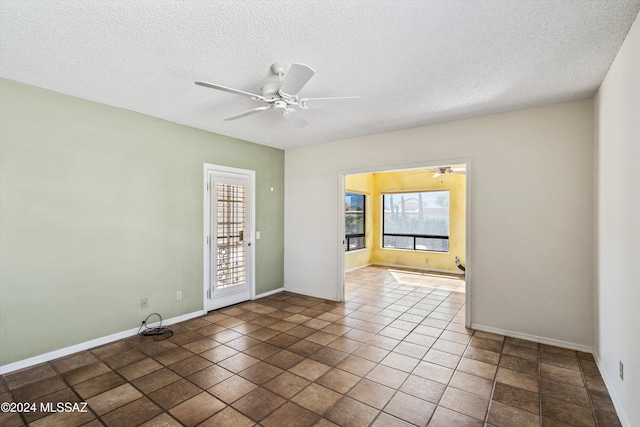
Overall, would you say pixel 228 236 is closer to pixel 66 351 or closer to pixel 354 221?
pixel 66 351

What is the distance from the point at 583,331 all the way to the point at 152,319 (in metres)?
5.05

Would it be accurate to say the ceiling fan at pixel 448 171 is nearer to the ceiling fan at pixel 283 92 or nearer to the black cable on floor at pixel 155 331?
the ceiling fan at pixel 283 92

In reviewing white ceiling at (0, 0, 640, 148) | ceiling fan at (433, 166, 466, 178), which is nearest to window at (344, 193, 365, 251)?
ceiling fan at (433, 166, 466, 178)

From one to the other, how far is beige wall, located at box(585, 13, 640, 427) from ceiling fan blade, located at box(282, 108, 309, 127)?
246 cm

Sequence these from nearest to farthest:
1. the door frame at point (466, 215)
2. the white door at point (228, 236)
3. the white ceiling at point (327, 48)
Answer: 1. the white ceiling at point (327, 48)
2. the door frame at point (466, 215)
3. the white door at point (228, 236)

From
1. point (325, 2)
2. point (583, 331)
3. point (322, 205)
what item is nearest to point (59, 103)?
point (325, 2)

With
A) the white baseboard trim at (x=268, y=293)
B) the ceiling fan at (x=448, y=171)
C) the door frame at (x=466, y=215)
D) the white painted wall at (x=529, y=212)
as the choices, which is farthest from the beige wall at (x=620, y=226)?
the white baseboard trim at (x=268, y=293)

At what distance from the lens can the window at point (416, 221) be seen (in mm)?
7719

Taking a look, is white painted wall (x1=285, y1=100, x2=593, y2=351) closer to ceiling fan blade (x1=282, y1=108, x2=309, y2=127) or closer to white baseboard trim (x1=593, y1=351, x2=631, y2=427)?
white baseboard trim (x1=593, y1=351, x2=631, y2=427)

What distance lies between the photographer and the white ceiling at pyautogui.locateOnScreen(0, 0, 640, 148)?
1870 millimetres

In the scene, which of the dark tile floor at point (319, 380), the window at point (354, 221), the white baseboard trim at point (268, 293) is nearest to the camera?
the dark tile floor at point (319, 380)

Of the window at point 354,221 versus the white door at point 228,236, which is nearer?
the white door at point 228,236

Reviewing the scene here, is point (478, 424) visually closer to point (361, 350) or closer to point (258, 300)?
point (361, 350)

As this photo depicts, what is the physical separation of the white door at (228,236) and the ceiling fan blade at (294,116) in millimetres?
2006
